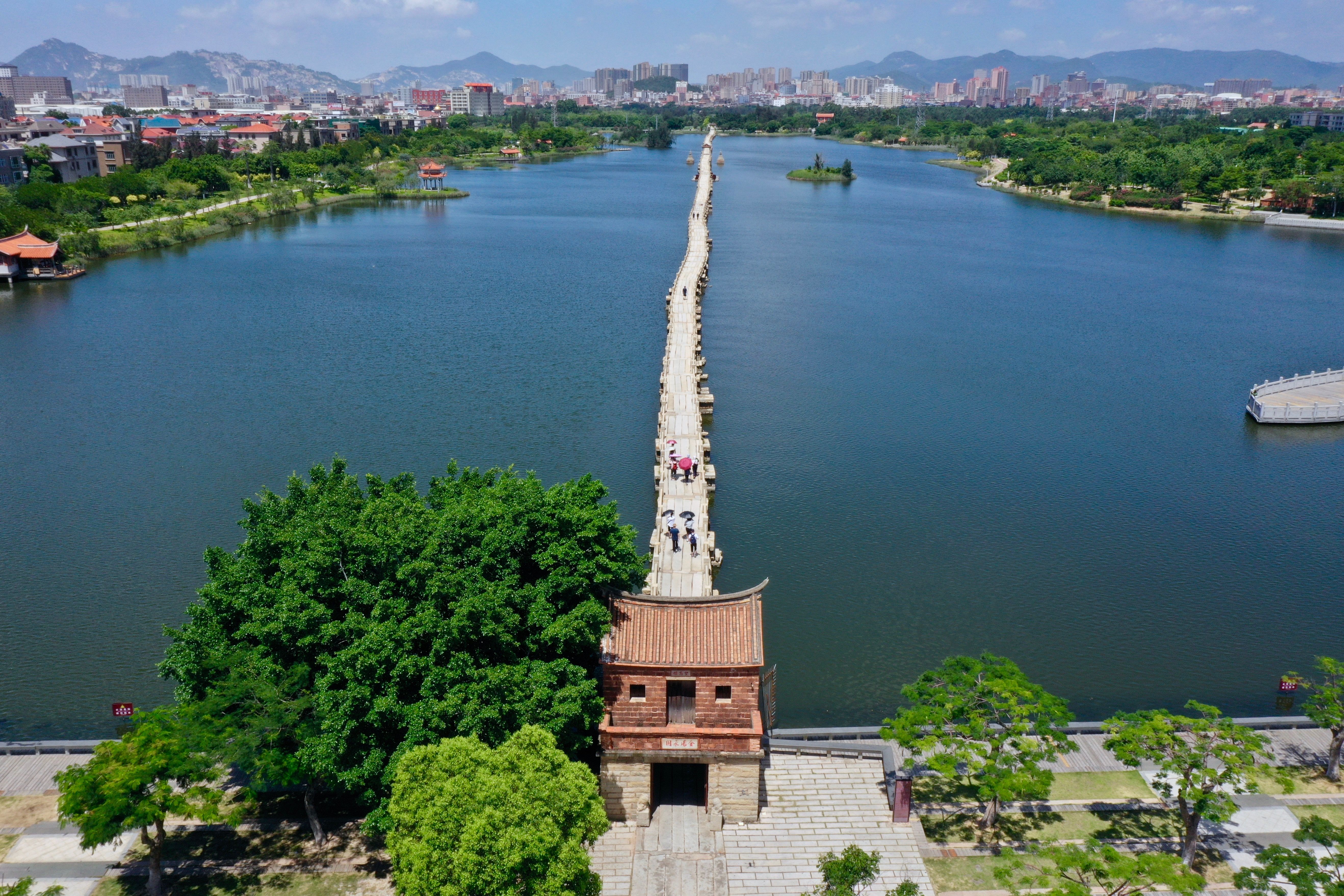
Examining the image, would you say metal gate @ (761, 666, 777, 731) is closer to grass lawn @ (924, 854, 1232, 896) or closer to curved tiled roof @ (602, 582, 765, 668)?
curved tiled roof @ (602, 582, 765, 668)

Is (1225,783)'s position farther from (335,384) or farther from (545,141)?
(545,141)

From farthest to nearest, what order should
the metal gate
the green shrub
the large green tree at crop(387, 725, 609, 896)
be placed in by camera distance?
the green shrub, the metal gate, the large green tree at crop(387, 725, 609, 896)

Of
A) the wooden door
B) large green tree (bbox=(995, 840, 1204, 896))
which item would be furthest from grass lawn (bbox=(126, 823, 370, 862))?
large green tree (bbox=(995, 840, 1204, 896))

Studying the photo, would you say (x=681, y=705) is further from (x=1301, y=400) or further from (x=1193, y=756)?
(x=1301, y=400)

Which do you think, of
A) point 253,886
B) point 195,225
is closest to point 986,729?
point 253,886

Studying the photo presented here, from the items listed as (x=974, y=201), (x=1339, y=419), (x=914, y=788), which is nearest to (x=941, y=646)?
(x=914, y=788)
